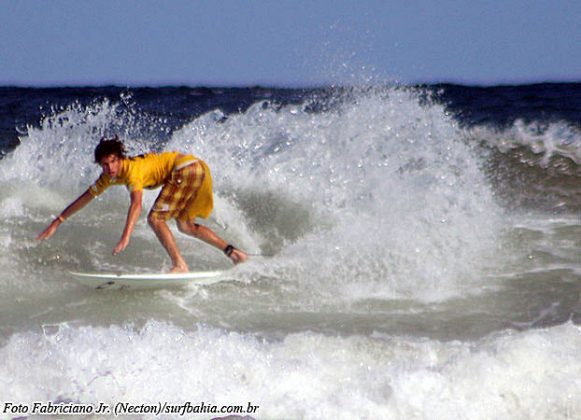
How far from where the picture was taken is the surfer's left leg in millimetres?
7818

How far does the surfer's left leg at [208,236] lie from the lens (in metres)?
7.82

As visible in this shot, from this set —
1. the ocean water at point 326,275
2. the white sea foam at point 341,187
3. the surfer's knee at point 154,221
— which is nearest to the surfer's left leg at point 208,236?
the ocean water at point 326,275

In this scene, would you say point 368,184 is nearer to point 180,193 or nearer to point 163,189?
point 180,193

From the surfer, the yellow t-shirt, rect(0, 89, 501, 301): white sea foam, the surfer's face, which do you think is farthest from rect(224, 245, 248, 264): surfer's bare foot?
the surfer's face

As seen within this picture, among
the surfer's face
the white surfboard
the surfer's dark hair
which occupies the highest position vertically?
the surfer's dark hair

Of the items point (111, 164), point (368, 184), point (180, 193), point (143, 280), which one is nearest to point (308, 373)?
point (143, 280)

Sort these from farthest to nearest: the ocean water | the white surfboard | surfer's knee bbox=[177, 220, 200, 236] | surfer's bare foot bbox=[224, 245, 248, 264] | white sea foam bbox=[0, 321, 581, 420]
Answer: surfer's bare foot bbox=[224, 245, 248, 264] → surfer's knee bbox=[177, 220, 200, 236] → the white surfboard → the ocean water → white sea foam bbox=[0, 321, 581, 420]

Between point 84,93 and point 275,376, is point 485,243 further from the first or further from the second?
point 84,93

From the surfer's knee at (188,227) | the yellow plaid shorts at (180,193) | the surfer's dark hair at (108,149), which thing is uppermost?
the surfer's dark hair at (108,149)

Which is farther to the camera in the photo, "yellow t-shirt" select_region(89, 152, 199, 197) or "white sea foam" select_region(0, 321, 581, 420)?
"yellow t-shirt" select_region(89, 152, 199, 197)

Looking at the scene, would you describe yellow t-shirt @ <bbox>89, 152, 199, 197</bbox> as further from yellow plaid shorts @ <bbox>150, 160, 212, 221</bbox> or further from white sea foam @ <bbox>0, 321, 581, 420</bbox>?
white sea foam @ <bbox>0, 321, 581, 420</bbox>

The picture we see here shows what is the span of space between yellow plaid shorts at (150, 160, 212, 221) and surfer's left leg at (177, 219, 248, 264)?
0.13 meters

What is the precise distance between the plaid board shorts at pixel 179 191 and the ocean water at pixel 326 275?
681 millimetres

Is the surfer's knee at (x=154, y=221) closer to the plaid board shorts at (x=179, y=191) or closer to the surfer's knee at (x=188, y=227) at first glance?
the plaid board shorts at (x=179, y=191)
